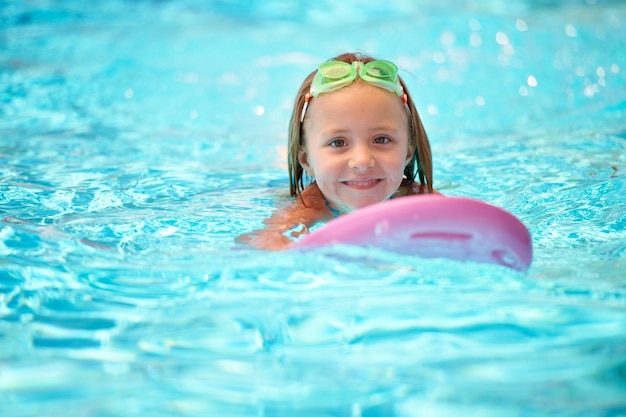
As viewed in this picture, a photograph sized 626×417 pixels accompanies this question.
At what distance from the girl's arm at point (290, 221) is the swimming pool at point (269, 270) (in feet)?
0.37

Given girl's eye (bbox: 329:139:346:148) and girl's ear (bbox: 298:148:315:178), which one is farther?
girl's ear (bbox: 298:148:315:178)

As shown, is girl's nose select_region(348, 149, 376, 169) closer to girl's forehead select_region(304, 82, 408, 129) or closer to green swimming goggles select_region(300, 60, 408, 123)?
girl's forehead select_region(304, 82, 408, 129)

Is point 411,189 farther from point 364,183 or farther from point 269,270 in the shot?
point 269,270

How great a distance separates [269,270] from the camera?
2.77 m

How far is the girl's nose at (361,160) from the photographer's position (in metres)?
3.24

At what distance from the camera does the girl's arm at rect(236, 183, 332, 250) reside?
10.3ft

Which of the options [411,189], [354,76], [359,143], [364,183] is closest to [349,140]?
[359,143]

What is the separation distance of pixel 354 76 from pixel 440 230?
109 cm

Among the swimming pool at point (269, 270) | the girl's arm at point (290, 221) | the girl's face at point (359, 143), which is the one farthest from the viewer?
the girl's face at point (359, 143)

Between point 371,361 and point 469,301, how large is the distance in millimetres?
476

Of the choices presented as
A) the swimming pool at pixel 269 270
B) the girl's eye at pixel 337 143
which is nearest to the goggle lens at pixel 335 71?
the girl's eye at pixel 337 143

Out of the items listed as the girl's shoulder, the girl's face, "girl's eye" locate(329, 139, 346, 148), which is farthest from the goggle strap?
the girl's shoulder

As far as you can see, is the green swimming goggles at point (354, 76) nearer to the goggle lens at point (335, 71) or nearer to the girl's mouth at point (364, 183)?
the goggle lens at point (335, 71)

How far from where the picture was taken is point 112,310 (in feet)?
8.28
